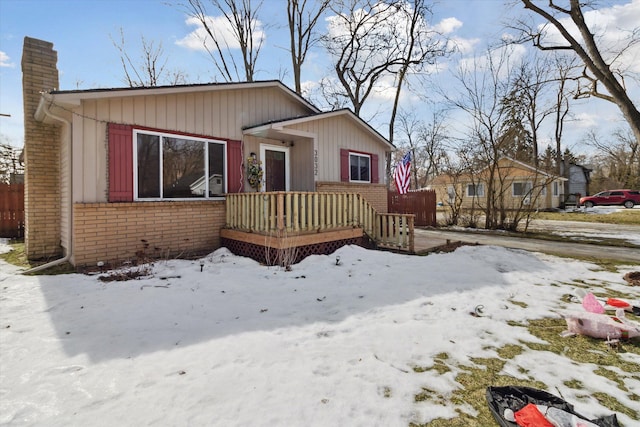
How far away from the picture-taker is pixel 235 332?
3324mm

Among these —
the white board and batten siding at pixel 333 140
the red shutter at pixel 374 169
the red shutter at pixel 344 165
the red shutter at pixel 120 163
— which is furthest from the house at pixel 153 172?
the red shutter at pixel 374 169

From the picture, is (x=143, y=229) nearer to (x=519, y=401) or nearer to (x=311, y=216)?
(x=311, y=216)

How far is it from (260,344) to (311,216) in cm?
415

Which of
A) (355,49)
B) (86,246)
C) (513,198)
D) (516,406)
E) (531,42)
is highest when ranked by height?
(355,49)

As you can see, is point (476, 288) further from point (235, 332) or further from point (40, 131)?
point (40, 131)

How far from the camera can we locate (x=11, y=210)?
1047 centimetres

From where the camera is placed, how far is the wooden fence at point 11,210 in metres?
10.3

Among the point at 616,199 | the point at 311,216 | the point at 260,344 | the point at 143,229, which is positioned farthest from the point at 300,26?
the point at 616,199

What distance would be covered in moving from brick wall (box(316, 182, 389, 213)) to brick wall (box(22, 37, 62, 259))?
6628 mm

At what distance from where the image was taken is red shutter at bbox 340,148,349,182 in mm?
10531

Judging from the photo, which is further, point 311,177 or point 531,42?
point 531,42

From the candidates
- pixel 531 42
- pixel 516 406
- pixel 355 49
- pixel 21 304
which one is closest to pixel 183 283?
pixel 21 304

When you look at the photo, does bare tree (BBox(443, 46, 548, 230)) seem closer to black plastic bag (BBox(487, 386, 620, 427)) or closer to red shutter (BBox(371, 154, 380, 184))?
red shutter (BBox(371, 154, 380, 184))

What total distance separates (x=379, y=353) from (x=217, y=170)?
6385 mm
